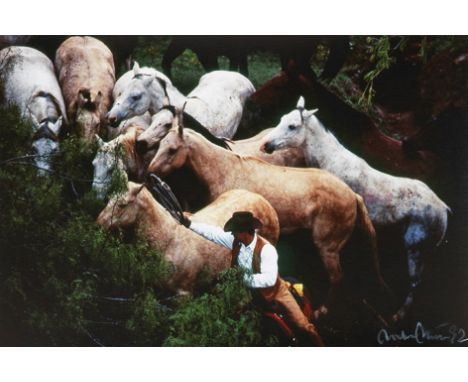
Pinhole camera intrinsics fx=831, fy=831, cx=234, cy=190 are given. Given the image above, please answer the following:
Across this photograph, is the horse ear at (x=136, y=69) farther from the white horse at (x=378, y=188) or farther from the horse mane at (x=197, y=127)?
the white horse at (x=378, y=188)

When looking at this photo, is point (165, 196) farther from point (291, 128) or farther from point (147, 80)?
point (291, 128)

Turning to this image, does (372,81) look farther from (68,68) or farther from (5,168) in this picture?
(5,168)

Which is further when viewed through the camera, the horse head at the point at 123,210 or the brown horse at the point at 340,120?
the brown horse at the point at 340,120

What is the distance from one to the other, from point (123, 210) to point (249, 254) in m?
0.78

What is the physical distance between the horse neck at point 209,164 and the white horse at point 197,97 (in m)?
0.15

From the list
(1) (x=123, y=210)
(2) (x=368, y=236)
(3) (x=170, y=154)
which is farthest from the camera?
(2) (x=368, y=236)

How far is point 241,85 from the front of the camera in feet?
16.7

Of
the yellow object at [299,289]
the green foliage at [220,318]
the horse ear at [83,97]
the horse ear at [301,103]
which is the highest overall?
the horse ear at [301,103]

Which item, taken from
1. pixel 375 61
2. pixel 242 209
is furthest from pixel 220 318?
pixel 375 61

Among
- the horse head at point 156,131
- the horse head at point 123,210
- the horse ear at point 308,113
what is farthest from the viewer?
the horse ear at point 308,113

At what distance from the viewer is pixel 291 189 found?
198 inches

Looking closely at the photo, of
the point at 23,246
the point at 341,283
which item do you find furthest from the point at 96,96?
the point at 341,283

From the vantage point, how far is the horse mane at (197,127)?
504 cm

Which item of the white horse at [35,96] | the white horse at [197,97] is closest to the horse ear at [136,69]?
the white horse at [197,97]
